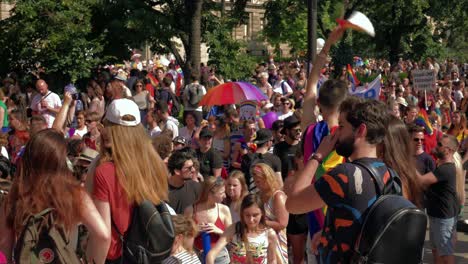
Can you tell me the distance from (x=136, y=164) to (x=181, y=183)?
3.74 meters

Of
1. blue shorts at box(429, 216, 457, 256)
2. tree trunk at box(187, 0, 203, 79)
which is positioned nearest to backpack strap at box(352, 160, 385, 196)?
blue shorts at box(429, 216, 457, 256)

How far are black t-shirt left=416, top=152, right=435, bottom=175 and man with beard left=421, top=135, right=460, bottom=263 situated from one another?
0.43 m

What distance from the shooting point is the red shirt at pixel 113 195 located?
459 centimetres

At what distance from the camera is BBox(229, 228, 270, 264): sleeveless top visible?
748 cm

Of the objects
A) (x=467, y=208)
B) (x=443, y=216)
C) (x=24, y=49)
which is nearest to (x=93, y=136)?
(x=443, y=216)

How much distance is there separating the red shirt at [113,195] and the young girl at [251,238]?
2.88 metres

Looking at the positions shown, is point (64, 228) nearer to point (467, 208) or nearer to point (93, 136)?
point (93, 136)

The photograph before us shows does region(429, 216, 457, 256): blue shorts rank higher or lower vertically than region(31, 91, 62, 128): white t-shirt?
lower

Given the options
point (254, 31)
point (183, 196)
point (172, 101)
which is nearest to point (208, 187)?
point (183, 196)

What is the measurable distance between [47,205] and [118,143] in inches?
24.8

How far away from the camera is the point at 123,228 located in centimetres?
461

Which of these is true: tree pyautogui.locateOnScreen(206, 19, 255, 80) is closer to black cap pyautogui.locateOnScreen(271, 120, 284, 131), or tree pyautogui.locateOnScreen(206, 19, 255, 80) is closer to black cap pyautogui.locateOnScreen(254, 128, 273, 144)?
black cap pyautogui.locateOnScreen(271, 120, 284, 131)

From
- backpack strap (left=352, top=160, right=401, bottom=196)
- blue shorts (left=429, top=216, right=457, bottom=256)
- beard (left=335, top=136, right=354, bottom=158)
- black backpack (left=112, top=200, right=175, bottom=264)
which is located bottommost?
blue shorts (left=429, top=216, right=457, bottom=256)

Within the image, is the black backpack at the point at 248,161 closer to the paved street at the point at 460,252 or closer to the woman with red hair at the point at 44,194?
the paved street at the point at 460,252
